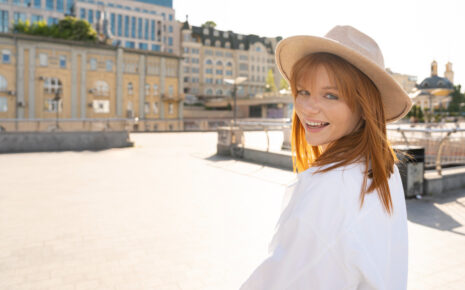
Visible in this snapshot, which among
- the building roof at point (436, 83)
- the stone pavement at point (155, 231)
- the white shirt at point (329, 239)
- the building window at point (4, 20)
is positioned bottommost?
the stone pavement at point (155, 231)

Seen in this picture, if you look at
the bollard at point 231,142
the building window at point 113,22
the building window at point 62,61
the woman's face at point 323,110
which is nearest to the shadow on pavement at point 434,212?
the woman's face at point 323,110

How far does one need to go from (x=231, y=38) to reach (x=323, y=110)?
97372 mm

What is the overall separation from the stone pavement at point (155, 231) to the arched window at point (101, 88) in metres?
35.3

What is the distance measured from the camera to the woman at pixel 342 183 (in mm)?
1077

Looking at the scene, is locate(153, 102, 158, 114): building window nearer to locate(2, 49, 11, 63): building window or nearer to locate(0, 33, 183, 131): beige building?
locate(0, 33, 183, 131): beige building

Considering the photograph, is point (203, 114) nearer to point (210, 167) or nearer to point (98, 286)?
point (210, 167)

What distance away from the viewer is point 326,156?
1.28m

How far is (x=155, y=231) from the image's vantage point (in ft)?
15.7

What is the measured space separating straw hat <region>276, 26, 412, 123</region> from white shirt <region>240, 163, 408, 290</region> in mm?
383

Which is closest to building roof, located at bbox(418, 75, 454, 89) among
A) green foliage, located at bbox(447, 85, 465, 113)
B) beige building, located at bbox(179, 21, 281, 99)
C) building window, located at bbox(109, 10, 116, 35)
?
green foliage, located at bbox(447, 85, 465, 113)

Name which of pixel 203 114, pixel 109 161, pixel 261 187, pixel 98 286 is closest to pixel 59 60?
pixel 203 114

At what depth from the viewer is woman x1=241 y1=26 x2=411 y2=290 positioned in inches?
42.4

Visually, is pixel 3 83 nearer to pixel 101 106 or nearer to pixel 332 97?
pixel 101 106

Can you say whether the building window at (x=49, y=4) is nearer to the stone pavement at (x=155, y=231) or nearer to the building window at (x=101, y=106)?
the building window at (x=101, y=106)
